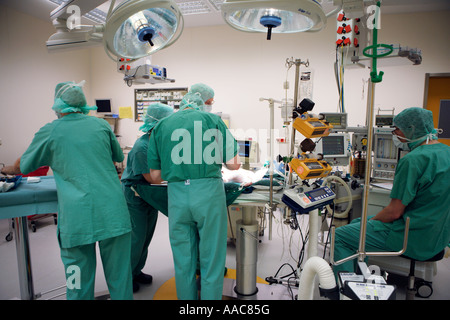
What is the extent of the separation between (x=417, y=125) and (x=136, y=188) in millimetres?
1885

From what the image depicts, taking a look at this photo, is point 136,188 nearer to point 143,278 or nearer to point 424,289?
point 143,278

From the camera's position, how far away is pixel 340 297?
1.26m

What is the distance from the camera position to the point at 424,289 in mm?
2137

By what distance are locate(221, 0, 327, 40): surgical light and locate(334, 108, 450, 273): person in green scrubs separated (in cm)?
117

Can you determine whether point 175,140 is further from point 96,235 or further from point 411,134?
point 411,134

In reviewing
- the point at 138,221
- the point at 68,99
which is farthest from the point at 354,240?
the point at 68,99

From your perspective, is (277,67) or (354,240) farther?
(277,67)

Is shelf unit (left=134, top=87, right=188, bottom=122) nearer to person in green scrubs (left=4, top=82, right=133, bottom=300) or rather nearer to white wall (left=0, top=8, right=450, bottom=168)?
white wall (left=0, top=8, right=450, bottom=168)

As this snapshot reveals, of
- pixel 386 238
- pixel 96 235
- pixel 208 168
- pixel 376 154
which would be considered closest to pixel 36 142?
pixel 96 235

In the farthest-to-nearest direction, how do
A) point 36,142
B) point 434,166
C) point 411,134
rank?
point 411,134 → point 434,166 → point 36,142

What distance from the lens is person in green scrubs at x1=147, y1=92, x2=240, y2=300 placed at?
1713 millimetres

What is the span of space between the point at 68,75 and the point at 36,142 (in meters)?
3.98

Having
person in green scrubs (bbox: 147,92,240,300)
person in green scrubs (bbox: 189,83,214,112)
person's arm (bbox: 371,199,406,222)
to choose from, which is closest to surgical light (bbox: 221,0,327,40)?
person in green scrubs (bbox: 147,92,240,300)
